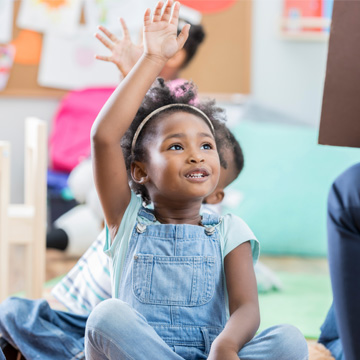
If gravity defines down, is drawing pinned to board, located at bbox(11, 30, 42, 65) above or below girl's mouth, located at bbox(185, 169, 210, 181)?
above

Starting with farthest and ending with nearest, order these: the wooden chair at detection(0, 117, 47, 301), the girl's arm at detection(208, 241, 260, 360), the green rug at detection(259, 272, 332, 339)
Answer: the wooden chair at detection(0, 117, 47, 301), the green rug at detection(259, 272, 332, 339), the girl's arm at detection(208, 241, 260, 360)

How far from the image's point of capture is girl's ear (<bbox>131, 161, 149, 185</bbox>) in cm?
116

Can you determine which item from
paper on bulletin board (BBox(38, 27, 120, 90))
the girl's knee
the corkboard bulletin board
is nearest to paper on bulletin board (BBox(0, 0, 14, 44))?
the corkboard bulletin board

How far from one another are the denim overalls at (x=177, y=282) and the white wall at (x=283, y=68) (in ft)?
6.88

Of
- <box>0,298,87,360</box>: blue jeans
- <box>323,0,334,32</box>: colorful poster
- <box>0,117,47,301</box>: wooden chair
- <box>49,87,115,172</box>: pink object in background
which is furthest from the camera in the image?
<box>323,0,334,32</box>: colorful poster

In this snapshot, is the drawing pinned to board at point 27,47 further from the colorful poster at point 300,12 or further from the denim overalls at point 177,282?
the denim overalls at point 177,282

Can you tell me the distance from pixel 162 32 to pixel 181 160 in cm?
21

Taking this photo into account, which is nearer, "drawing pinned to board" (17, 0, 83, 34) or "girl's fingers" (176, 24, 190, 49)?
"girl's fingers" (176, 24, 190, 49)

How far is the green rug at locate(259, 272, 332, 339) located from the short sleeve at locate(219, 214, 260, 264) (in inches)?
24.8

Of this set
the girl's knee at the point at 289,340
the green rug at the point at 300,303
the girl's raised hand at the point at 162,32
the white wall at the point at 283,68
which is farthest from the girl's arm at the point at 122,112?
the white wall at the point at 283,68

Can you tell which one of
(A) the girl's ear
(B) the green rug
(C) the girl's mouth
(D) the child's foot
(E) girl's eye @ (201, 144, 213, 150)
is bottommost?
(B) the green rug

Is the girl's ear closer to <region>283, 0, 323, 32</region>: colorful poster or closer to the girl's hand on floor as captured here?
the girl's hand on floor

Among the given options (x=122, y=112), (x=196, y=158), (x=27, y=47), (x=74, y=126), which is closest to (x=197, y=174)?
(x=196, y=158)

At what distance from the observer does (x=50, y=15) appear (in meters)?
3.16
